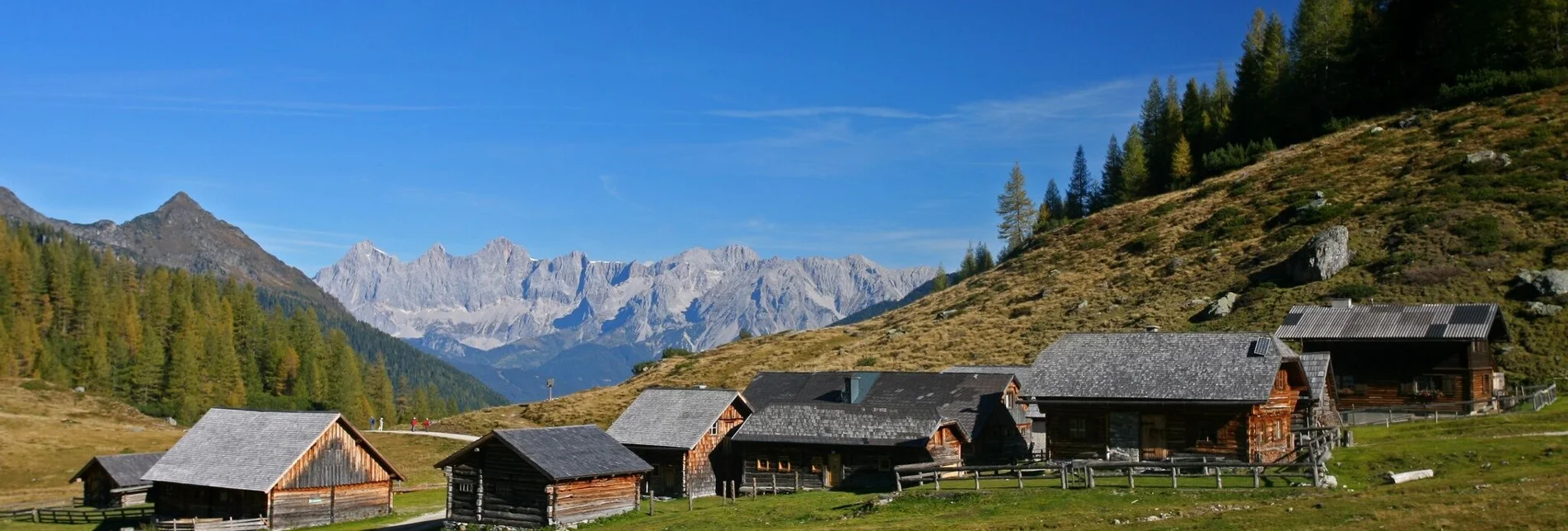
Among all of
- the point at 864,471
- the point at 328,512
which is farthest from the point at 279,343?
the point at 864,471

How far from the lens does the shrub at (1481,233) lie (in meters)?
81.8

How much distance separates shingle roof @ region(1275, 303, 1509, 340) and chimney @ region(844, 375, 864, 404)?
82.5ft

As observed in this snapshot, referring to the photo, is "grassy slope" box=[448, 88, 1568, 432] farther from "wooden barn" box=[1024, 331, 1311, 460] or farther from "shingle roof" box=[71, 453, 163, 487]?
"shingle roof" box=[71, 453, 163, 487]

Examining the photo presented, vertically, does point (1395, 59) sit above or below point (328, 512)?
above

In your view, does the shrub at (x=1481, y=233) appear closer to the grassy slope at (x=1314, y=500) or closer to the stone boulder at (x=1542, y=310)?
the stone boulder at (x=1542, y=310)

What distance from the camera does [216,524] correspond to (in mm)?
53469

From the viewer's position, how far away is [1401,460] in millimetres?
39688

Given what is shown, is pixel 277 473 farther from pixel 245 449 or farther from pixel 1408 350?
pixel 1408 350

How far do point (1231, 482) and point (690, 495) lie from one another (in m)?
28.2

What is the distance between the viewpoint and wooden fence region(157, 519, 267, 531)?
174 ft

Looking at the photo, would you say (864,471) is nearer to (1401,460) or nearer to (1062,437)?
(1062,437)

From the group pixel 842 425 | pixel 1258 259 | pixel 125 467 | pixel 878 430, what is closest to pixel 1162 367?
pixel 878 430

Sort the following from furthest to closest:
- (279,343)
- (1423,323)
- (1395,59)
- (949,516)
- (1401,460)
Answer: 1. (279,343)
2. (1395,59)
3. (1423,323)
4. (1401,460)
5. (949,516)

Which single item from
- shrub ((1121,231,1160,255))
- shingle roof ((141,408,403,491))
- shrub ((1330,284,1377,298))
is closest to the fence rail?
shrub ((1330,284,1377,298))
